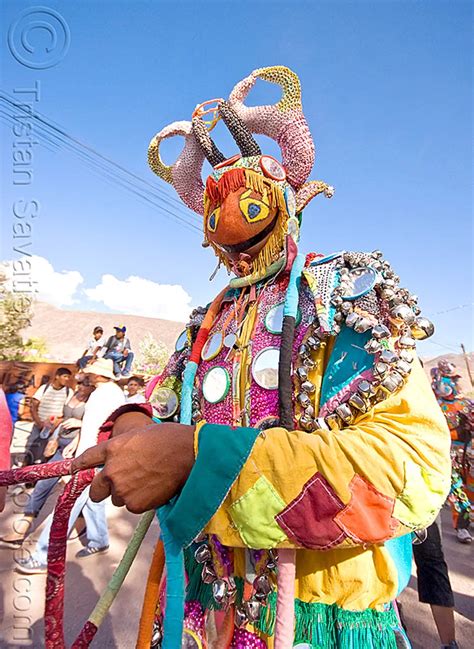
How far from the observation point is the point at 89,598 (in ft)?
10.2

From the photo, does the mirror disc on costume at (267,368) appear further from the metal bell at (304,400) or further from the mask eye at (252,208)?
the mask eye at (252,208)

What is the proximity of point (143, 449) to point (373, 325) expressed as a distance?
618 millimetres

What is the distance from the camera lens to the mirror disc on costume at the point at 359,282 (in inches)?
41.8

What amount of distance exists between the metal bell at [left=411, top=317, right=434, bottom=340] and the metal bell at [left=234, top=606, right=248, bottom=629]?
34.3 inches

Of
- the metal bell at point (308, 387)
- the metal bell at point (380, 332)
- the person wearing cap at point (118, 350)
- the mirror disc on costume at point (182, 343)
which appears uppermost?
the person wearing cap at point (118, 350)

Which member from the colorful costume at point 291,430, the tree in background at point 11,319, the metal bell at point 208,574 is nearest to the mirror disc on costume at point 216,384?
the colorful costume at point 291,430

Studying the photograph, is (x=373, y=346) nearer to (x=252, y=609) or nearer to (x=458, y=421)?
(x=252, y=609)

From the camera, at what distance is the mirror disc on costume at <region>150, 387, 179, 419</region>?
1.41 meters

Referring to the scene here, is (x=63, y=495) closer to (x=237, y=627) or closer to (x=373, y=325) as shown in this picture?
(x=237, y=627)

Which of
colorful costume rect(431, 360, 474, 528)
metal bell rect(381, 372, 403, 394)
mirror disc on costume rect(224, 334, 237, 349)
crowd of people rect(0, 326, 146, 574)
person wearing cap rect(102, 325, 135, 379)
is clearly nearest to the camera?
metal bell rect(381, 372, 403, 394)

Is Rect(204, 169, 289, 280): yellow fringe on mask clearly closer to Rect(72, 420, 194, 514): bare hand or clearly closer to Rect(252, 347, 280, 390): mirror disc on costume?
Rect(252, 347, 280, 390): mirror disc on costume

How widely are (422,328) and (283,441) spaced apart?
519mm

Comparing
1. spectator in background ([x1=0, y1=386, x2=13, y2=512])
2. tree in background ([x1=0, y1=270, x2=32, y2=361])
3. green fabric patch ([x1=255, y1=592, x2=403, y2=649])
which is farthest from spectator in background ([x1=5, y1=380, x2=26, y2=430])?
tree in background ([x1=0, y1=270, x2=32, y2=361])

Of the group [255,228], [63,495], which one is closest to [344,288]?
[255,228]
